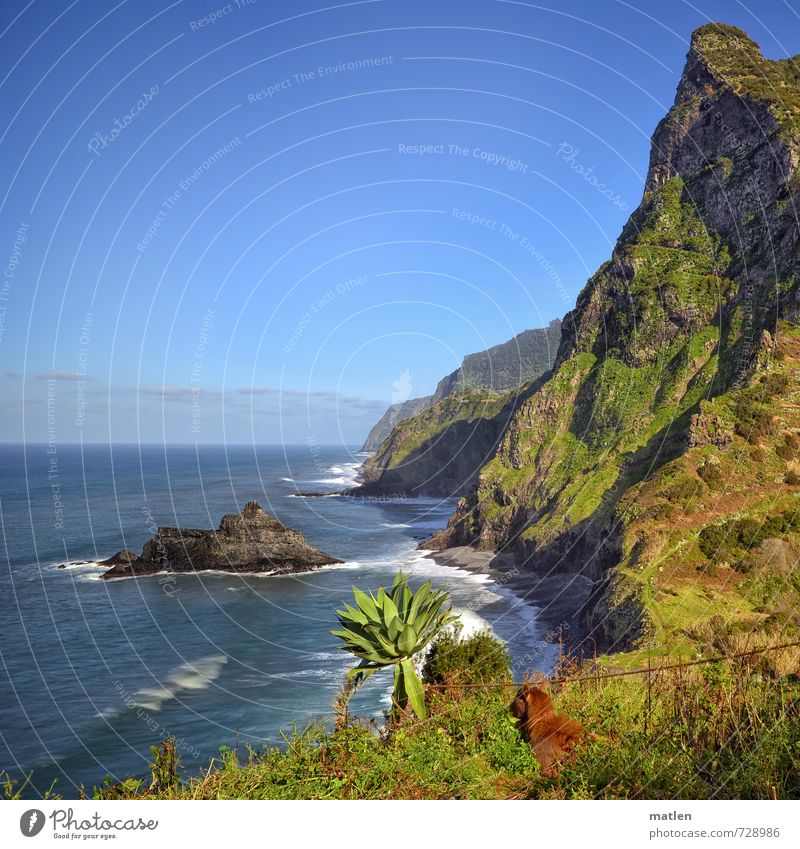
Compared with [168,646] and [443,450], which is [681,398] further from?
[443,450]

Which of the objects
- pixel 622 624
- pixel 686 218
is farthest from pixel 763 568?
pixel 686 218

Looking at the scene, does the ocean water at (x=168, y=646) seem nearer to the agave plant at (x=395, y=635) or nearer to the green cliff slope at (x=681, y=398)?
the agave plant at (x=395, y=635)

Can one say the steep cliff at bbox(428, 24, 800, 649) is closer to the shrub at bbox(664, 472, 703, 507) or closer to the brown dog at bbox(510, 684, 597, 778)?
the shrub at bbox(664, 472, 703, 507)

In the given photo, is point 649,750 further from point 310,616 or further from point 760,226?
point 760,226

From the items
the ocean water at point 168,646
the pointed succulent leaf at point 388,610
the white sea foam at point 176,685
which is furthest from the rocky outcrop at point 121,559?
the pointed succulent leaf at point 388,610

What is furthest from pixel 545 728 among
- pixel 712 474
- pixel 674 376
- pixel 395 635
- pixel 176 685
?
pixel 674 376

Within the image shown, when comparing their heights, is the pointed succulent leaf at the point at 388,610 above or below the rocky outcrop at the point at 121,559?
above

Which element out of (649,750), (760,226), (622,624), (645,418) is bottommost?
(622,624)
